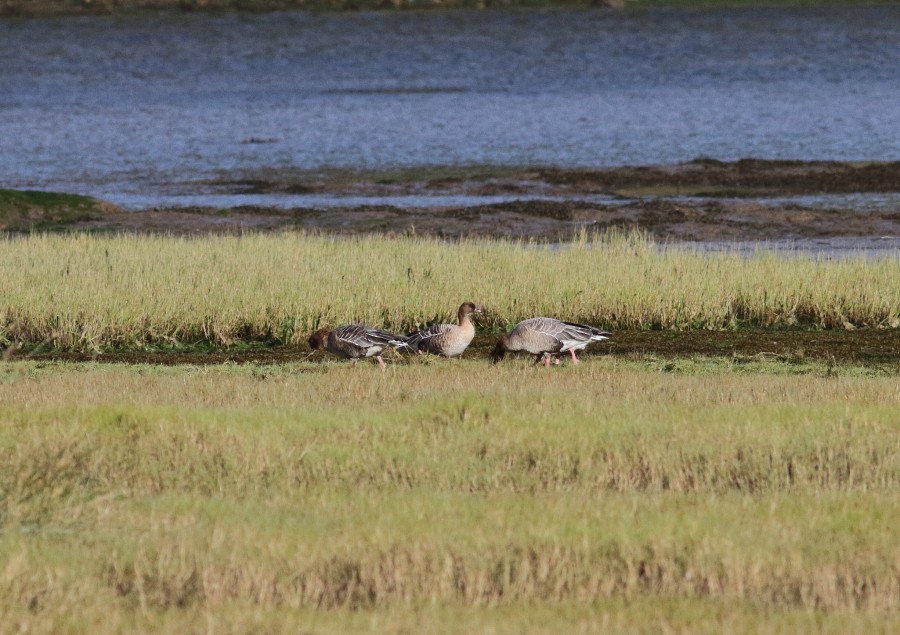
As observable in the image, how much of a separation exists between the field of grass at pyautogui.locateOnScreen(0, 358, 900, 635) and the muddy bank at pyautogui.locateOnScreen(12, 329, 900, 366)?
3.03 metres

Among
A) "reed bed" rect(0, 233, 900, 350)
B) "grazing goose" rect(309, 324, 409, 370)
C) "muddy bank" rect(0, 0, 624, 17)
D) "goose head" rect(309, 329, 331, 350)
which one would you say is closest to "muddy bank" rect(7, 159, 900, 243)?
"reed bed" rect(0, 233, 900, 350)

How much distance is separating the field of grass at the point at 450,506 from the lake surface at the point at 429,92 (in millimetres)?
28218

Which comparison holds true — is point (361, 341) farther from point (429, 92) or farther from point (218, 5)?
point (218, 5)

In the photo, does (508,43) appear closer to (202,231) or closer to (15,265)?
(202,231)

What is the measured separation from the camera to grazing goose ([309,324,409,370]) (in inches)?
575

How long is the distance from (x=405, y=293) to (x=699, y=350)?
3.58 meters

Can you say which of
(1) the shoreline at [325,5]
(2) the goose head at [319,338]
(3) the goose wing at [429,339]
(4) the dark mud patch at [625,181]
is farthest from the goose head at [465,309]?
(1) the shoreline at [325,5]

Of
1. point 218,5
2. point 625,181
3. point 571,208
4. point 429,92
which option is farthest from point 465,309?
point 218,5

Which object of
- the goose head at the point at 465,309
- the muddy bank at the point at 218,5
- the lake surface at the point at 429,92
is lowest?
the lake surface at the point at 429,92

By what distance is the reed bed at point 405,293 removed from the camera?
17438 mm

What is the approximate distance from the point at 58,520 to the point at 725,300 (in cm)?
1139

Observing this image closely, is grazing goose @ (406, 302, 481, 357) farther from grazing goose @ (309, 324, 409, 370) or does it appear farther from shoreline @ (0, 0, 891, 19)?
shoreline @ (0, 0, 891, 19)

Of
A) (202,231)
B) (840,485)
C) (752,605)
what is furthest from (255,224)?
(752,605)

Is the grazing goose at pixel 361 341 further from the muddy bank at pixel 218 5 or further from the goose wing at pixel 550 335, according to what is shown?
the muddy bank at pixel 218 5
